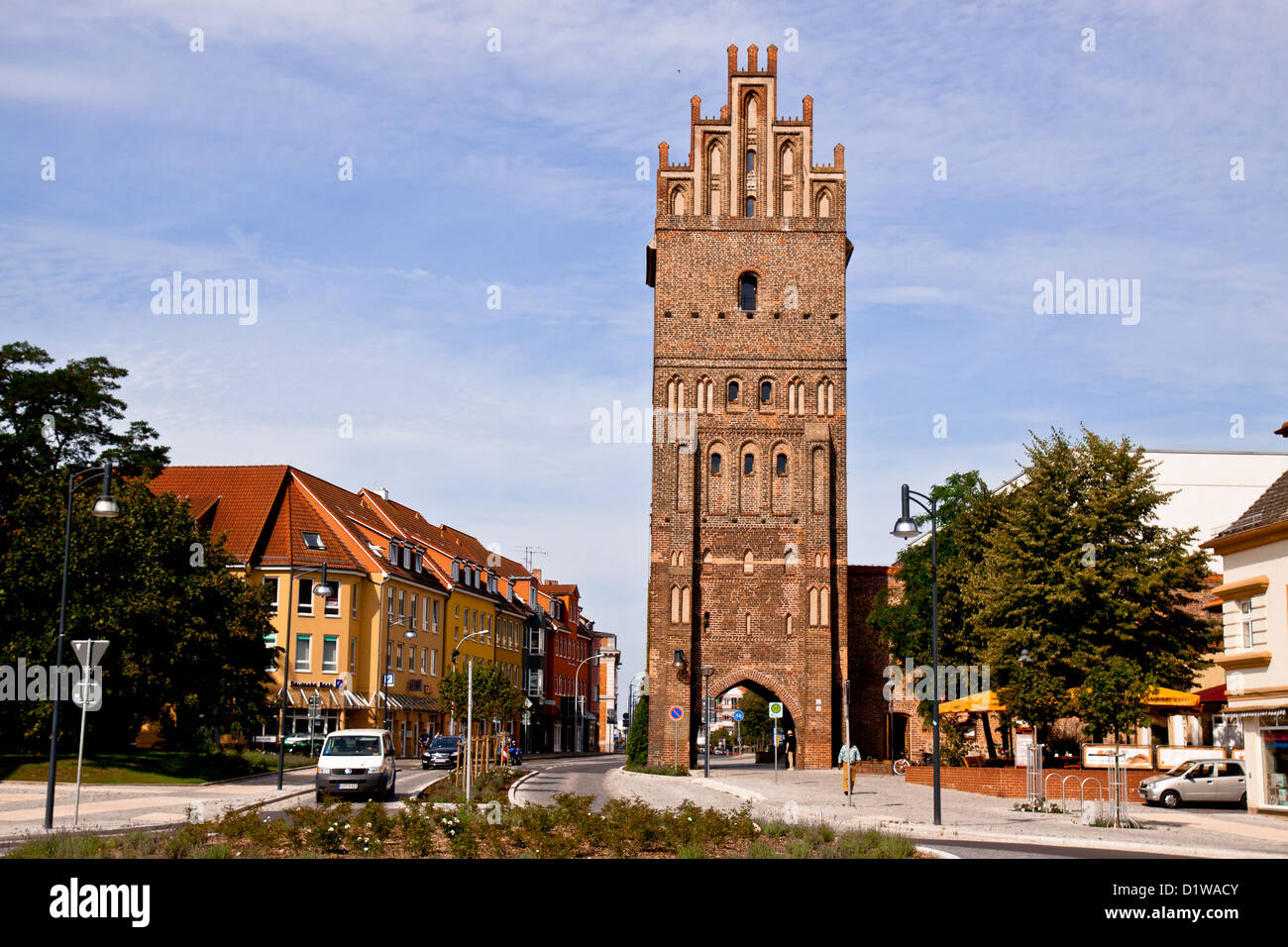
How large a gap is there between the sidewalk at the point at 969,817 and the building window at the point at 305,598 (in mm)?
24525

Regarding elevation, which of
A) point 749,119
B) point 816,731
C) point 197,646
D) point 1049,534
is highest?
point 749,119

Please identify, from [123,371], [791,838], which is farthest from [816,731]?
[791,838]

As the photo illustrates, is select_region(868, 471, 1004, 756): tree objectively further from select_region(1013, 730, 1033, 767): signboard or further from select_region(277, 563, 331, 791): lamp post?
select_region(277, 563, 331, 791): lamp post

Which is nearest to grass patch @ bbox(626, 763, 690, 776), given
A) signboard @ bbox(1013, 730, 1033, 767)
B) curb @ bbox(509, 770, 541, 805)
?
curb @ bbox(509, 770, 541, 805)

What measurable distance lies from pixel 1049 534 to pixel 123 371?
34.6 m

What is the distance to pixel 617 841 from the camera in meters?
15.8

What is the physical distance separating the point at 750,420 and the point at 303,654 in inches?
973

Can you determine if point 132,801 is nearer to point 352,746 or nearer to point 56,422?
point 352,746

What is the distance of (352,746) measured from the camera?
29.0 meters

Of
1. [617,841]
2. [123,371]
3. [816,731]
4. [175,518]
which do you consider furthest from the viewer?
[816,731]

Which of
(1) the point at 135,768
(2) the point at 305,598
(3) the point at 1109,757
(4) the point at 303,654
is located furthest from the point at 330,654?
(3) the point at 1109,757

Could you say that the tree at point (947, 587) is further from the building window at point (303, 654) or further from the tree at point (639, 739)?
the building window at point (303, 654)
